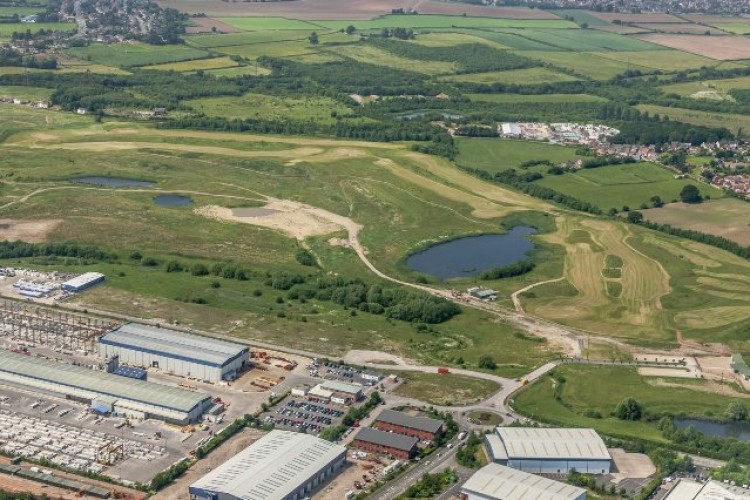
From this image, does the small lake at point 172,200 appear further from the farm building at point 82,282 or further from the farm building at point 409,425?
the farm building at point 409,425

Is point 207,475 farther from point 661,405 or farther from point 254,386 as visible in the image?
point 661,405

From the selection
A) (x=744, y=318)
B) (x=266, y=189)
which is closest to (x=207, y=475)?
(x=744, y=318)

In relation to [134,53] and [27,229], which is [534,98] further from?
[27,229]

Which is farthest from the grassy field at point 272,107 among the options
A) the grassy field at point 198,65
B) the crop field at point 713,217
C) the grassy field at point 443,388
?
the grassy field at point 443,388

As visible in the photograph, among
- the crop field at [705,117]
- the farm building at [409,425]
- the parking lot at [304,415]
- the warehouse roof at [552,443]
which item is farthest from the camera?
the crop field at [705,117]

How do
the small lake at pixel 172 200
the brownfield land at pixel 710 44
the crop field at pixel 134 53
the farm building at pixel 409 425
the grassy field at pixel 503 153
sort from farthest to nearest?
the brownfield land at pixel 710 44
the crop field at pixel 134 53
the grassy field at pixel 503 153
the small lake at pixel 172 200
the farm building at pixel 409 425

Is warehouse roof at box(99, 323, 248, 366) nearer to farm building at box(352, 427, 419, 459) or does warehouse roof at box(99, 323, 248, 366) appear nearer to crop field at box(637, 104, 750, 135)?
farm building at box(352, 427, 419, 459)

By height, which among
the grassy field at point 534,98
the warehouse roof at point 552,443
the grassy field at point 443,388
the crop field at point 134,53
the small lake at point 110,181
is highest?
the crop field at point 134,53

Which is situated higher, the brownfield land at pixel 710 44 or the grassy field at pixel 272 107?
the brownfield land at pixel 710 44
